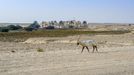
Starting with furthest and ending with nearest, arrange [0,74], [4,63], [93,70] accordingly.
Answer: [4,63] < [93,70] < [0,74]

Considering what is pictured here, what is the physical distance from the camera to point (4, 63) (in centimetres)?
1653

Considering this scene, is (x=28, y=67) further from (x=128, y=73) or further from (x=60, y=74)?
(x=128, y=73)

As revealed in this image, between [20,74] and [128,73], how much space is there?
4.13m

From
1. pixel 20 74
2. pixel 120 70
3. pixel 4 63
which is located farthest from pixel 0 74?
pixel 120 70

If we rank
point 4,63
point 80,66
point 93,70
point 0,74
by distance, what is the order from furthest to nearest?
1. point 4,63
2. point 80,66
3. point 93,70
4. point 0,74

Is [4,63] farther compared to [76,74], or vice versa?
[4,63]

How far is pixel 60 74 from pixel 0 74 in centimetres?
223

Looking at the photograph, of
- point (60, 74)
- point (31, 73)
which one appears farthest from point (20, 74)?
point (60, 74)

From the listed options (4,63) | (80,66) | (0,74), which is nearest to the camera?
(0,74)

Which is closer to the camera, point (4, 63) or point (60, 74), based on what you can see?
point (60, 74)

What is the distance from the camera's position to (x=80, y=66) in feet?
50.2

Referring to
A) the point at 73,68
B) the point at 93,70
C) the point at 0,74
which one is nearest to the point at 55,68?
the point at 73,68

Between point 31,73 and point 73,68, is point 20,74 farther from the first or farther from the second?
point 73,68

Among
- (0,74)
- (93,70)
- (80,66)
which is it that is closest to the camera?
(0,74)
